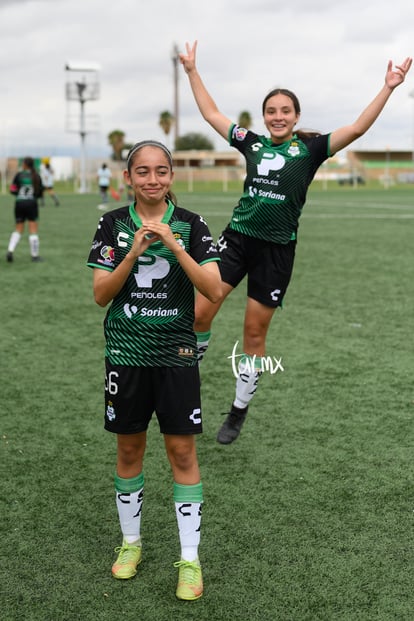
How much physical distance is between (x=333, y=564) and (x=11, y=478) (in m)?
2.05

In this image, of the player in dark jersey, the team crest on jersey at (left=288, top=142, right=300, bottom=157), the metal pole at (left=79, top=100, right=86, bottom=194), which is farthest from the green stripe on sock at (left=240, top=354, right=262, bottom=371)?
the metal pole at (left=79, top=100, right=86, bottom=194)

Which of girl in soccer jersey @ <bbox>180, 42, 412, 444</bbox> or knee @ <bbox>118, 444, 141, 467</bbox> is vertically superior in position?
girl in soccer jersey @ <bbox>180, 42, 412, 444</bbox>

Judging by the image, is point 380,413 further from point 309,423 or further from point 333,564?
point 333,564

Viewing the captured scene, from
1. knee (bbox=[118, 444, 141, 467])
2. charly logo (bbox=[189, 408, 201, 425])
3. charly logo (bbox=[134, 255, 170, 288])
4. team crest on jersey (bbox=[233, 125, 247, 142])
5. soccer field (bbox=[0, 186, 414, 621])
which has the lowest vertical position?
soccer field (bbox=[0, 186, 414, 621])

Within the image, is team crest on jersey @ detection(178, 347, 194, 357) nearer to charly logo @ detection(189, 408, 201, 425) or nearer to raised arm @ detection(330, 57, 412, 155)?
charly logo @ detection(189, 408, 201, 425)

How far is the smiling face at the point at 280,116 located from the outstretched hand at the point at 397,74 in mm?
636

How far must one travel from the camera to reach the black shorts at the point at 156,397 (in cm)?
339

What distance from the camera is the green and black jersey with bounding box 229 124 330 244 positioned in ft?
17.5

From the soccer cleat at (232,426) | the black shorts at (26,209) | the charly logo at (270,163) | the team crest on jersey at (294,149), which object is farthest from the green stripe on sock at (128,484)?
the black shorts at (26,209)

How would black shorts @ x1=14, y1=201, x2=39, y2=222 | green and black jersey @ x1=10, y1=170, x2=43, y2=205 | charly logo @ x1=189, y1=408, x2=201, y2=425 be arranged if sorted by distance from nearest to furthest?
charly logo @ x1=189, y1=408, x2=201, y2=425, green and black jersey @ x1=10, y1=170, x2=43, y2=205, black shorts @ x1=14, y1=201, x2=39, y2=222

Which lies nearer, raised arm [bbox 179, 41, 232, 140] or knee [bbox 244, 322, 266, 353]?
raised arm [bbox 179, 41, 232, 140]

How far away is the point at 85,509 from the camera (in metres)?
4.30

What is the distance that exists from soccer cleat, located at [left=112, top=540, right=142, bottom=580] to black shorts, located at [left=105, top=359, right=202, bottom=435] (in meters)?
0.59

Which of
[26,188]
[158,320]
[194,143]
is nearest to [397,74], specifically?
[158,320]
